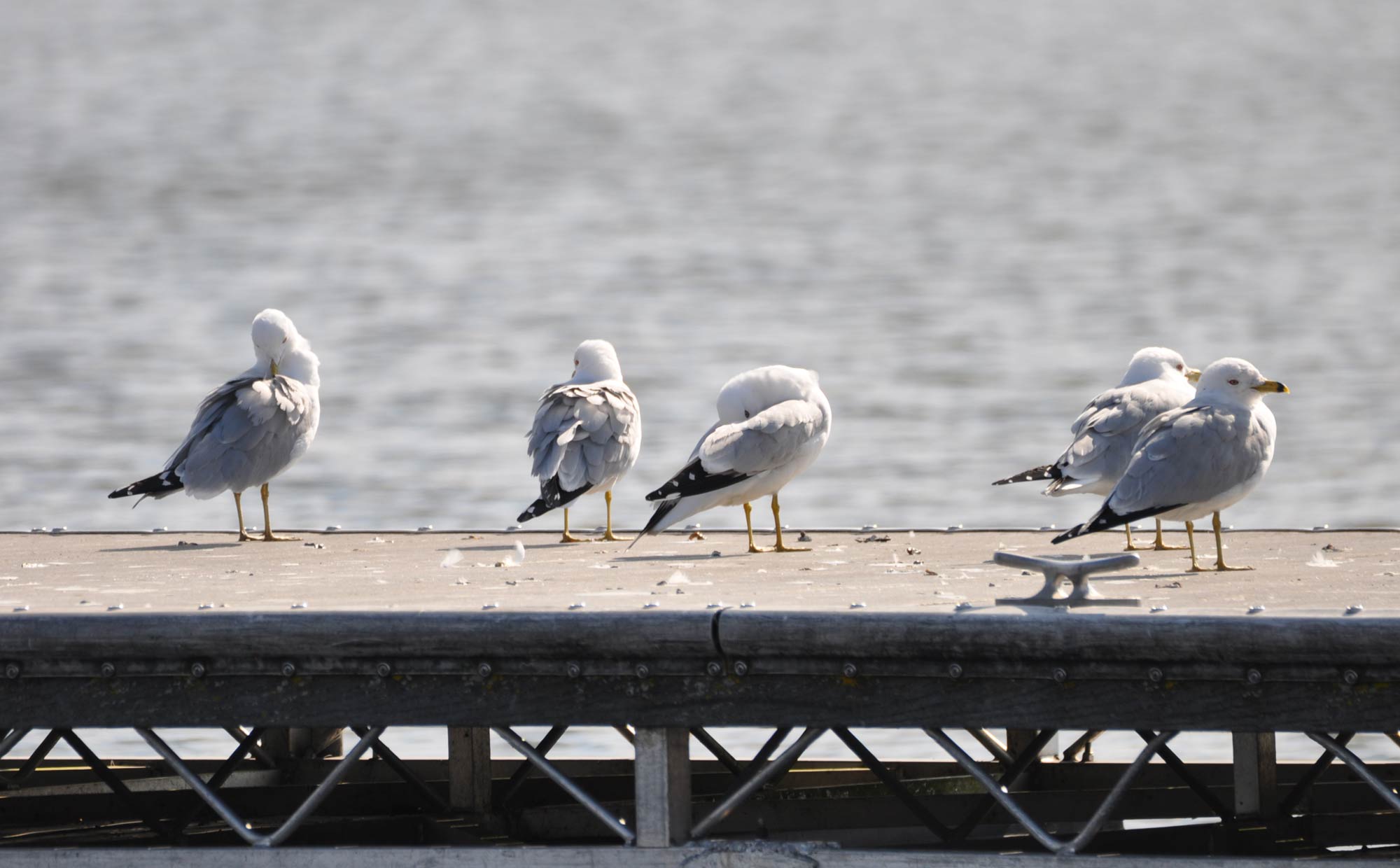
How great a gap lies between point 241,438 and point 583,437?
165 cm

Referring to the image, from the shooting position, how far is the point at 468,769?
911 cm

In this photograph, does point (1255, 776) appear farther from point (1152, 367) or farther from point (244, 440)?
point (244, 440)

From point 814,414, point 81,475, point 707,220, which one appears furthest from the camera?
point 707,220

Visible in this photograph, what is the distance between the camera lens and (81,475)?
25.3 meters

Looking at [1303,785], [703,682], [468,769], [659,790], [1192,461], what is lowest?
[1303,785]

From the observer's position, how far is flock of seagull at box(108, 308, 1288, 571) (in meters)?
8.48

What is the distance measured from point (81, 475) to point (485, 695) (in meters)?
19.3

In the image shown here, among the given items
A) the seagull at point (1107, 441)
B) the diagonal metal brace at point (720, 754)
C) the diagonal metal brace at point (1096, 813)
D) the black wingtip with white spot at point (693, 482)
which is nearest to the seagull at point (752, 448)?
the black wingtip with white spot at point (693, 482)

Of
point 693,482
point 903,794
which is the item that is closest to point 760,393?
point 693,482

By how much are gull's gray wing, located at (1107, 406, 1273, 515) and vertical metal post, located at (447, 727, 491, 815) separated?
2.79m

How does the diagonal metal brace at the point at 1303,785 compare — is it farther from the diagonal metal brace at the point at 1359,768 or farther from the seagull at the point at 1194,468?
the diagonal metal brace at the point at 1359,768

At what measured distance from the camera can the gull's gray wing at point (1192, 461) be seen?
27.5 ft

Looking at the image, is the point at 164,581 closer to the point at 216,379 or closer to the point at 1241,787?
the point at 1241,787

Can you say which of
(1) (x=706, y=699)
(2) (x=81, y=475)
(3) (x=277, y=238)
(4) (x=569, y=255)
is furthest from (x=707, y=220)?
(1) (x=706, y=699)
